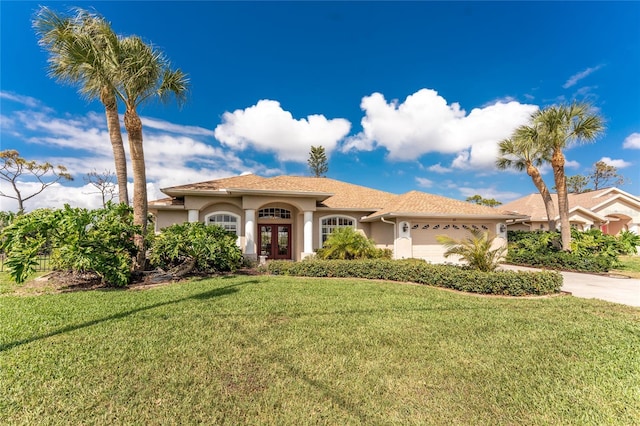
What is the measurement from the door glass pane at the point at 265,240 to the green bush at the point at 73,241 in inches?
293

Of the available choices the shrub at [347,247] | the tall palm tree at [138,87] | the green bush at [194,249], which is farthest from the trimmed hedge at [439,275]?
the tall palm tree at [138,87]

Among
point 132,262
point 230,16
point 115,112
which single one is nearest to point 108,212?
point 132,262

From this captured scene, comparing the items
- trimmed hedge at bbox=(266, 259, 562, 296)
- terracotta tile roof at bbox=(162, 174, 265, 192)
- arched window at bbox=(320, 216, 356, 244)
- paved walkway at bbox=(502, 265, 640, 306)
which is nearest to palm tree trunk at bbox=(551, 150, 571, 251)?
paved walkway at bbox=(502, 265, 640, 306)

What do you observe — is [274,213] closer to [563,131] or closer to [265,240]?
[265,240]

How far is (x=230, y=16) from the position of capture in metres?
11.7

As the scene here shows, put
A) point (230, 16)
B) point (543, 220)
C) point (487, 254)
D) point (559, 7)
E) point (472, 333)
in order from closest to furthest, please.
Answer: point (472, 333) → point (487, 254) → point (559, 7) → point (230, 16) → point (543, 220)

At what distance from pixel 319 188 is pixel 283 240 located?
4242mm

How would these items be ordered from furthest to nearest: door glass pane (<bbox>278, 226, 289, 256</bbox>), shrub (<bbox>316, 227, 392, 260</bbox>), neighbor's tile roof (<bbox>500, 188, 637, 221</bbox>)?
neighbor's tile roof (<bbox>500, 188, 637, 221</bbox>), door glass pane (<bbox>278, 226, 289, 256</bbox>), shrub (<bbox>316, 227, 392, 260</bbox>)

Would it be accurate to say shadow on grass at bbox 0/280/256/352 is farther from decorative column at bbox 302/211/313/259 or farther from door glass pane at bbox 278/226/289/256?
door glass pane at bbox 278/226/289/256

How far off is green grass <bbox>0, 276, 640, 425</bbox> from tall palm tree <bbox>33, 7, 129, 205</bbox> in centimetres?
757

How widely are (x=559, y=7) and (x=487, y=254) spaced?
962cm

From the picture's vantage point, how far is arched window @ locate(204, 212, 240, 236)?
15097 mm

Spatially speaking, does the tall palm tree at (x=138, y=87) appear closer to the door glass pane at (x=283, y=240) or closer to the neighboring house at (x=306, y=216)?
the neighboring house at (x=306, y=216)

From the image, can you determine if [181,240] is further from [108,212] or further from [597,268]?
[597,268]
